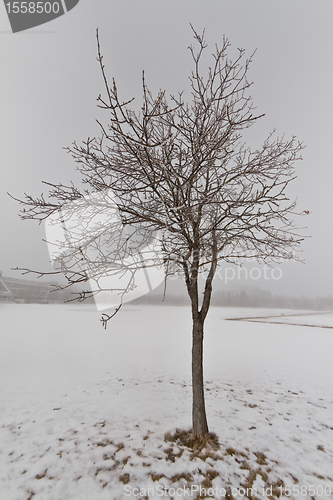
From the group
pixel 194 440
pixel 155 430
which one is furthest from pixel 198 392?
pixel 155 430

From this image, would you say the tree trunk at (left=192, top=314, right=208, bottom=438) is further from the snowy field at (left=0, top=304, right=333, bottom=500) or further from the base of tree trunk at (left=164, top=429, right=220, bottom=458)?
the snowy field at (left=0, top=304, right=333, bottom=500)

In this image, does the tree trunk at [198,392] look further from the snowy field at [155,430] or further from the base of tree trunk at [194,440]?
the snowy field at [155,430]

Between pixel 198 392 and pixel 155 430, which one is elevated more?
pixel 198 392

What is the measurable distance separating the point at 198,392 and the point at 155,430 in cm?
122

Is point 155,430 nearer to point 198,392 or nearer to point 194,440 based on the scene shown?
point 194,440

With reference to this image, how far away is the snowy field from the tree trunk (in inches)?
16.0

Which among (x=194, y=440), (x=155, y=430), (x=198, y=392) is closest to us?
(x=194, y=440)

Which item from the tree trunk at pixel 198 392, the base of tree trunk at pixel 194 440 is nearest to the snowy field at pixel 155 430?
the base of tree trunk at pixel 194 440

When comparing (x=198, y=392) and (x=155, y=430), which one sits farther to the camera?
(x=155, y=430)

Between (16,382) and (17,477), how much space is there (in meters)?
4.84

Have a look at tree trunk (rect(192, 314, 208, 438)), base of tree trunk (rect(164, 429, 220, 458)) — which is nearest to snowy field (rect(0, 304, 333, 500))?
base of tree trunk (rect(164, 429, 220, 458))

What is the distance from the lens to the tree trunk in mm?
4094

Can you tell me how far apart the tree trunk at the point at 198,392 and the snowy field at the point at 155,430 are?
0.41 meters

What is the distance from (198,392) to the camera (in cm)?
416
